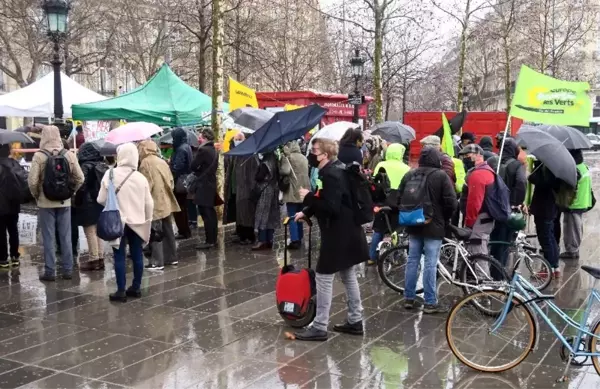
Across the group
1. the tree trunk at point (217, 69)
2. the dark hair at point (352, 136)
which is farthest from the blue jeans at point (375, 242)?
the tree trunk at point (217, 69)

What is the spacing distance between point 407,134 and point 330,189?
363 inches

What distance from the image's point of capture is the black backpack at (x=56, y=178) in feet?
26.3

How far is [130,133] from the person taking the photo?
28.5 feet

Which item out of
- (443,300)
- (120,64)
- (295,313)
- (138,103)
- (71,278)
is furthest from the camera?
(120,64)

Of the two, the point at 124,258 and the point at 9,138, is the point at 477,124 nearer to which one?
the point at 9,138

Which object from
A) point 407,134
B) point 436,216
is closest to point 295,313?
point 436,216

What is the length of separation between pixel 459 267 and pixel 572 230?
3.48 metres

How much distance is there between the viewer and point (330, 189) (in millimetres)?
5793

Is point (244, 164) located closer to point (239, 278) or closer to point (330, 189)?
point (239, 278)

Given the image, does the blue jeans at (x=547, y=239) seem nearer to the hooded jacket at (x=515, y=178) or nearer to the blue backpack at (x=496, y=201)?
the hooded jacket at (x=515, y=178)

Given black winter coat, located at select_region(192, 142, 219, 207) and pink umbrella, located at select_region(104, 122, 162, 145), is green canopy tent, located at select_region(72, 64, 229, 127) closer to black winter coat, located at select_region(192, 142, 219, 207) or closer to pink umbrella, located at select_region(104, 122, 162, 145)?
black winter coat, located at select_region(192, 142, 219, 207)

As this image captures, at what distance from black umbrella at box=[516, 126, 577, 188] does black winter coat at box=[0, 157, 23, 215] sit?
256 inches

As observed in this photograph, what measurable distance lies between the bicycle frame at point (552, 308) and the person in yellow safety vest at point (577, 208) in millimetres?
4676

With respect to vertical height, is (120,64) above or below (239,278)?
above
